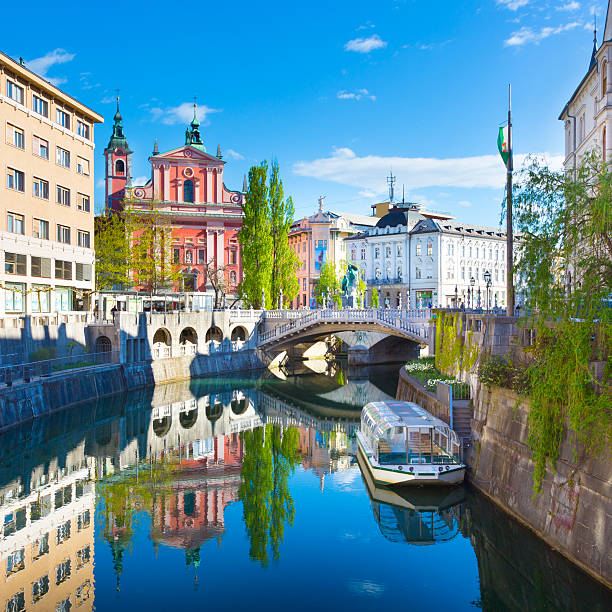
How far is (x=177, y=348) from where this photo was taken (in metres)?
58.1

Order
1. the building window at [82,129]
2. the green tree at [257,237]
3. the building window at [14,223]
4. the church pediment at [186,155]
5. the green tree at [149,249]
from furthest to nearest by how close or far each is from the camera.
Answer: the church pediment at [186,155] → the green tree at [257,237] → the green tree at [149,249] → the building window at [82,129] → the building window at [14,223]

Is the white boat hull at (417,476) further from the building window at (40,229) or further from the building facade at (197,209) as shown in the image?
the building facade at (197,209)

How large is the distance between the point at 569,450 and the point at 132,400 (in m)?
35.1

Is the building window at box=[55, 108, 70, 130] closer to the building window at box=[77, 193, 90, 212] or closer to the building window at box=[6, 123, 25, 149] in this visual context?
the building window at box=[6, 123, 25, 149]

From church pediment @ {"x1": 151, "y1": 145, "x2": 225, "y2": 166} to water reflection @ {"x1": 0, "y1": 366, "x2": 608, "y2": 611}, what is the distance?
55.1 m

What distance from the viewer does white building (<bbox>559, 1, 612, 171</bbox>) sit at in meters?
39.2

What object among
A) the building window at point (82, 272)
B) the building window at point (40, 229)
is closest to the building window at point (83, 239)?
the building window at point (82, 272)

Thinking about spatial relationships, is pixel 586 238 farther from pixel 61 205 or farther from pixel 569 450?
pixel 61 205

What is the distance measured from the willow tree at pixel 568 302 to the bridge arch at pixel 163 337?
44628 millimetres

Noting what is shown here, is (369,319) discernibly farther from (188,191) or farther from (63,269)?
(188,191)

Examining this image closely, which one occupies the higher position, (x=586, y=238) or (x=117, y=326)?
(x=586, y=238)

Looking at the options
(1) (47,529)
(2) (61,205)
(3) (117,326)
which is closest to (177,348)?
(3) (117,326)

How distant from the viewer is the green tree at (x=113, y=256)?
2741 inches

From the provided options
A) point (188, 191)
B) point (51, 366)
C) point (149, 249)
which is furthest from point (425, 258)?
point (51, 366)
